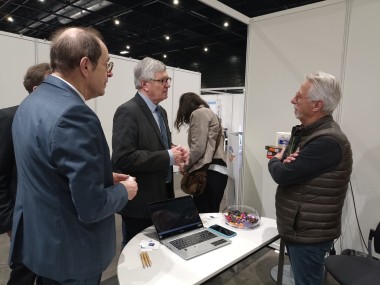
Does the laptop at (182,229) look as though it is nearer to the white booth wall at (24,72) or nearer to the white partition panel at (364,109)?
the white partition panel at (364,109)

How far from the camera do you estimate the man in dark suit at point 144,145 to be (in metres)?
1.55

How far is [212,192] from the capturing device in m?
2.59

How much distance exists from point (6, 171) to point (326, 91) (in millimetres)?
1757

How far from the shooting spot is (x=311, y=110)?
1.52 meters

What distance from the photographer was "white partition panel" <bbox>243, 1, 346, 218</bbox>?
2.34 m

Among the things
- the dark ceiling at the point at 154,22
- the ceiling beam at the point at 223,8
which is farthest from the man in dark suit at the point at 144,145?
the dark ceiling at the point at 154,22

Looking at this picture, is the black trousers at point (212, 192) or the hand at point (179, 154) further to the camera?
the black trousers at point (212, 192)

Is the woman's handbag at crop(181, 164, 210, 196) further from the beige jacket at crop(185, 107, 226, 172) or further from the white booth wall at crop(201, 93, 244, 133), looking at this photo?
the white booth wall at crop(201, 93, 244, 133)

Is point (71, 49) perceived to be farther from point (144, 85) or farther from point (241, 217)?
point (241, 217)

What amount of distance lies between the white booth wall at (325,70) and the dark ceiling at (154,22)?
3.36 m

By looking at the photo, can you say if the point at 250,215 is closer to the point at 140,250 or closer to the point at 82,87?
the point at 140,250

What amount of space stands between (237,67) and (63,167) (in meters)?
11.6

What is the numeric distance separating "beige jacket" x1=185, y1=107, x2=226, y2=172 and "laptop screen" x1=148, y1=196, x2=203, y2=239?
0.80 metres

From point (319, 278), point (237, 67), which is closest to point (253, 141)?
point (319, 278)
